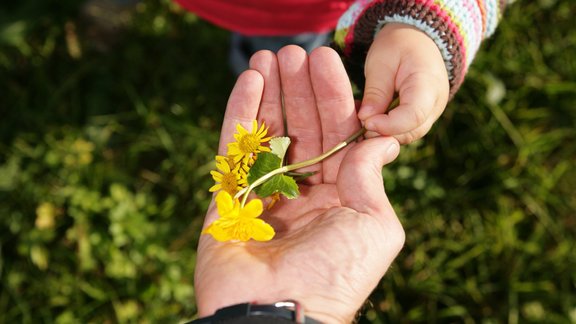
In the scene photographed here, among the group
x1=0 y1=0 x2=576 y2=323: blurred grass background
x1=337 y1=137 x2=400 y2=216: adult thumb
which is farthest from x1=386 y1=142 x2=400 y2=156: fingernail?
x1=0 y1=0 x2=576 y2=323: blurred grass background

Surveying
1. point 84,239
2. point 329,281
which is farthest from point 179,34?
point 329,281

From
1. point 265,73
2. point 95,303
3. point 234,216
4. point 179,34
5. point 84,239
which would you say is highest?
point 265,73

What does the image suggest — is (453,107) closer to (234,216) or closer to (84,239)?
(234,216)

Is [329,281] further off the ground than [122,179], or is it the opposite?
[329,281]

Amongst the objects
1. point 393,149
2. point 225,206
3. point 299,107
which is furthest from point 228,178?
point 393,149

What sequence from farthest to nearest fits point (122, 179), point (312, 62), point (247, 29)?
point (122, 179) → point (247, 29) → point (312, 62)

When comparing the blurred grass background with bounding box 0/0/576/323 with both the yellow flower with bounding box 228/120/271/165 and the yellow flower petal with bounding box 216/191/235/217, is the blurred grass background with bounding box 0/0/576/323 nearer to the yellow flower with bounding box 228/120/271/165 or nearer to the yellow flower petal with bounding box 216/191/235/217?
the yellow flower with bounding box 228/120/271/165
